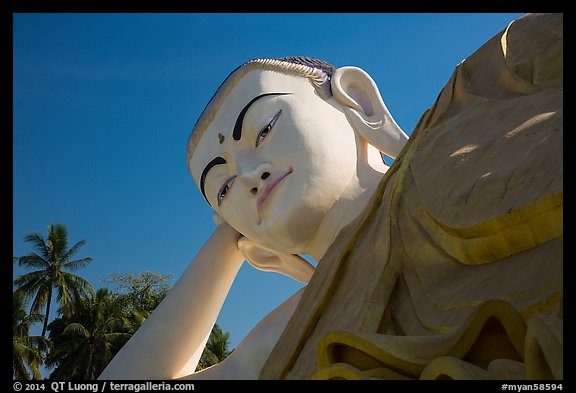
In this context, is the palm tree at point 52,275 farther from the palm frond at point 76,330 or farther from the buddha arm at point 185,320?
the buddha arm at point 185,320

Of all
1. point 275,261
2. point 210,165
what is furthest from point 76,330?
point 210,165

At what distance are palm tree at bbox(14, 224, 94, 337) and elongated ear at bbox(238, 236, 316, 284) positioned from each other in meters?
11.7

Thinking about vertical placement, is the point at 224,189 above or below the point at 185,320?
above

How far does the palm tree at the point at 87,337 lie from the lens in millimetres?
14883

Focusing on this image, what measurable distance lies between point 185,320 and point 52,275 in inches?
498

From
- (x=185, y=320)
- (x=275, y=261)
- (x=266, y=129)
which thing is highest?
(x=266, y=129)

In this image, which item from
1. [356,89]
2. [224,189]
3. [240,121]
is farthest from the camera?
[356,89]

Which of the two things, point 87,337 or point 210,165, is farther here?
point 87,337

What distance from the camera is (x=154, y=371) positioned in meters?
4.84

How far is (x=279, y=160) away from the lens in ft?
15.1

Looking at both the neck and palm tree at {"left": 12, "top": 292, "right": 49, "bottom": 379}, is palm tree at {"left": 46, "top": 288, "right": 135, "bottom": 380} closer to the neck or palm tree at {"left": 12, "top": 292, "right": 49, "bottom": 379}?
palm tree at {"left": 12, "top": 292, "right": 49, "bottom": 379}

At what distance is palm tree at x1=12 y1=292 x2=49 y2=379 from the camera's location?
1431cm

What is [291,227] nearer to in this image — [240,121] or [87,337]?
[240,121]

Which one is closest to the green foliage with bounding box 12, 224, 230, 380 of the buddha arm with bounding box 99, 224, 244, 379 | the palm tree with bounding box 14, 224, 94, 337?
the palm tree with bounding box 14, 224, 94, 337
